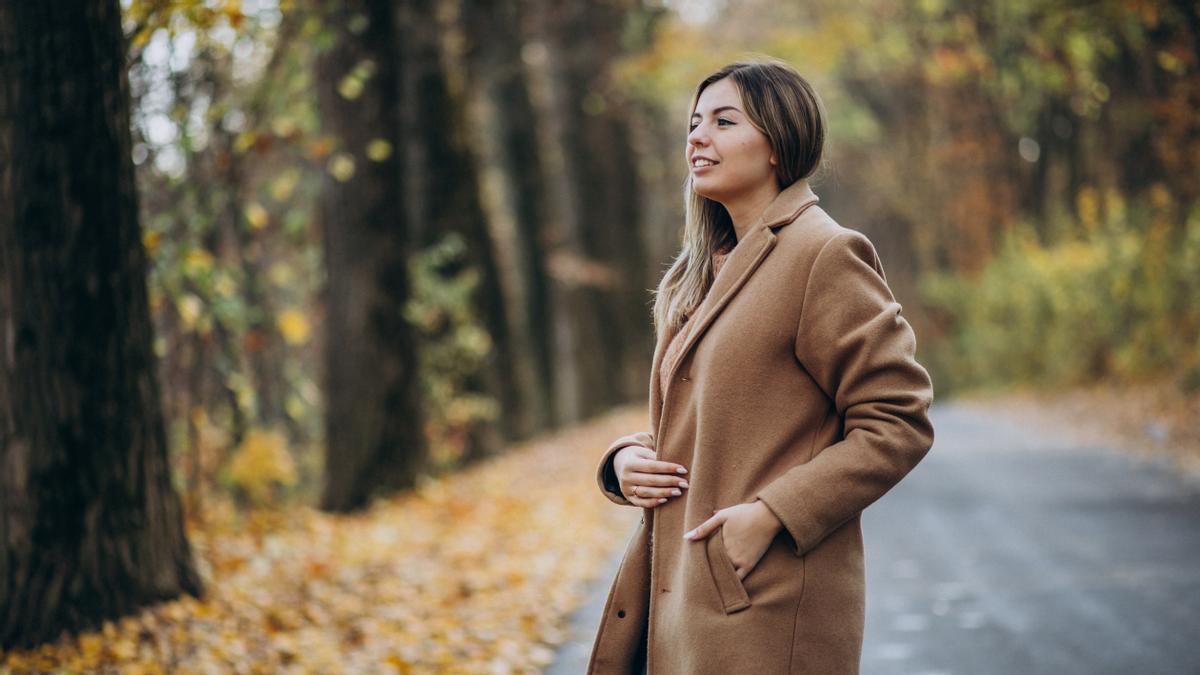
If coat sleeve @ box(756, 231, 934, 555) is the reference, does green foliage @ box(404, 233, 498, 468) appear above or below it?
below

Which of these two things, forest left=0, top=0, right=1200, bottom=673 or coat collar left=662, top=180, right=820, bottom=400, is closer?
coat collar left=662, top=180, right=820, bottom=400

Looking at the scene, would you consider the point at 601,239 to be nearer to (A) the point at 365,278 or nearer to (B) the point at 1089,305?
(B) the point at 1089,305

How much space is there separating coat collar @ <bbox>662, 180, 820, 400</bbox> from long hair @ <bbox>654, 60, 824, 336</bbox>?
74mm

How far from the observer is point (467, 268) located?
15.7m

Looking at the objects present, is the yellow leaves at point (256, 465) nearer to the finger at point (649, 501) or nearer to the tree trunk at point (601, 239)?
the finger at point (649, 501)

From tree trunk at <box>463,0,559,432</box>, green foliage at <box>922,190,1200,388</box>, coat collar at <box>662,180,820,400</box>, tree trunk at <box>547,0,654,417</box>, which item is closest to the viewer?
coat collar at <box>662,180,820,400</box>

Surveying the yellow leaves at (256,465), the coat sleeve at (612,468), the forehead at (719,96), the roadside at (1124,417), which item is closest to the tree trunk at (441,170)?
the yellow leaves at (256,465)

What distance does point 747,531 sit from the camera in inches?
104

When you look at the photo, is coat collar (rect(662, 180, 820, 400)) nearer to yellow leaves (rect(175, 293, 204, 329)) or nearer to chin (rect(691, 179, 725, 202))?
chin (rect(691, 179, 725, 202))

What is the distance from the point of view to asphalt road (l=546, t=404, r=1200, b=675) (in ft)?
19.6

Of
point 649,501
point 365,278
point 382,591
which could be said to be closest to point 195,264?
point 382,591

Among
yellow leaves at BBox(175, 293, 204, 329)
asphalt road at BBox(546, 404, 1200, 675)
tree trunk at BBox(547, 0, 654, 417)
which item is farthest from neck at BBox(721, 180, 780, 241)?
tree trunk at BBox(547, 0, 654, 417)

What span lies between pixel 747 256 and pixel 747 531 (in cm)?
64

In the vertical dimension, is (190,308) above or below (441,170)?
below
